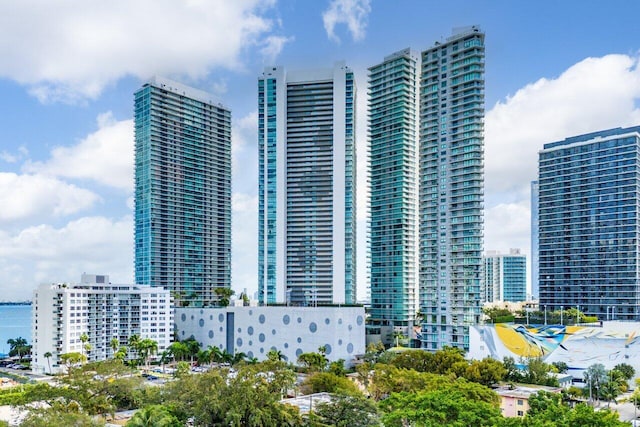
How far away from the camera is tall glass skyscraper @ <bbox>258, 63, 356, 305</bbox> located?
333ft

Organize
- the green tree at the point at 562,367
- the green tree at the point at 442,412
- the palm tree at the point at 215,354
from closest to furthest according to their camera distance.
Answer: the green tree at the point at 442,412 → the green tree at the point at 562,367 → the palm tree at the point at 215,354

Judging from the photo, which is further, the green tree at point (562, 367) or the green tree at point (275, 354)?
the green tree at point (275, 354)

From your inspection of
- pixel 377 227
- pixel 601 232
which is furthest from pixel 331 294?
pixel 601 232

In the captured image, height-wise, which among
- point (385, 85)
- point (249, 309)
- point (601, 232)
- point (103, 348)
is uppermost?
point (385, 85)

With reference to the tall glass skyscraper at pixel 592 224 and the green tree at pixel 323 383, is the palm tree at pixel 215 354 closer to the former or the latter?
the green tree at pixel 323 383

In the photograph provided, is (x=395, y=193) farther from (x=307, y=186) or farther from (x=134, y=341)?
(x=134, y=341)

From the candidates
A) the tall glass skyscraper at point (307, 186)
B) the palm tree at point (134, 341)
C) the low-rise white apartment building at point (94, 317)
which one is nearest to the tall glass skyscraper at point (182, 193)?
the tall glass skyscraper at point (307, 186)

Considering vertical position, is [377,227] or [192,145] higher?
[192,145]

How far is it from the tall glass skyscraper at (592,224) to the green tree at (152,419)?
8384cm

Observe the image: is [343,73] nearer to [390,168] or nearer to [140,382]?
[390,168]

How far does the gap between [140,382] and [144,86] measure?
74841 mm

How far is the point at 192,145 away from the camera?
365ft

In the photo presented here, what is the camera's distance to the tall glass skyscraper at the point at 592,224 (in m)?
95.6

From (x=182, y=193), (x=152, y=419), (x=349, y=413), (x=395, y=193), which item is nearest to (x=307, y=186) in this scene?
(x=395, y=193)
